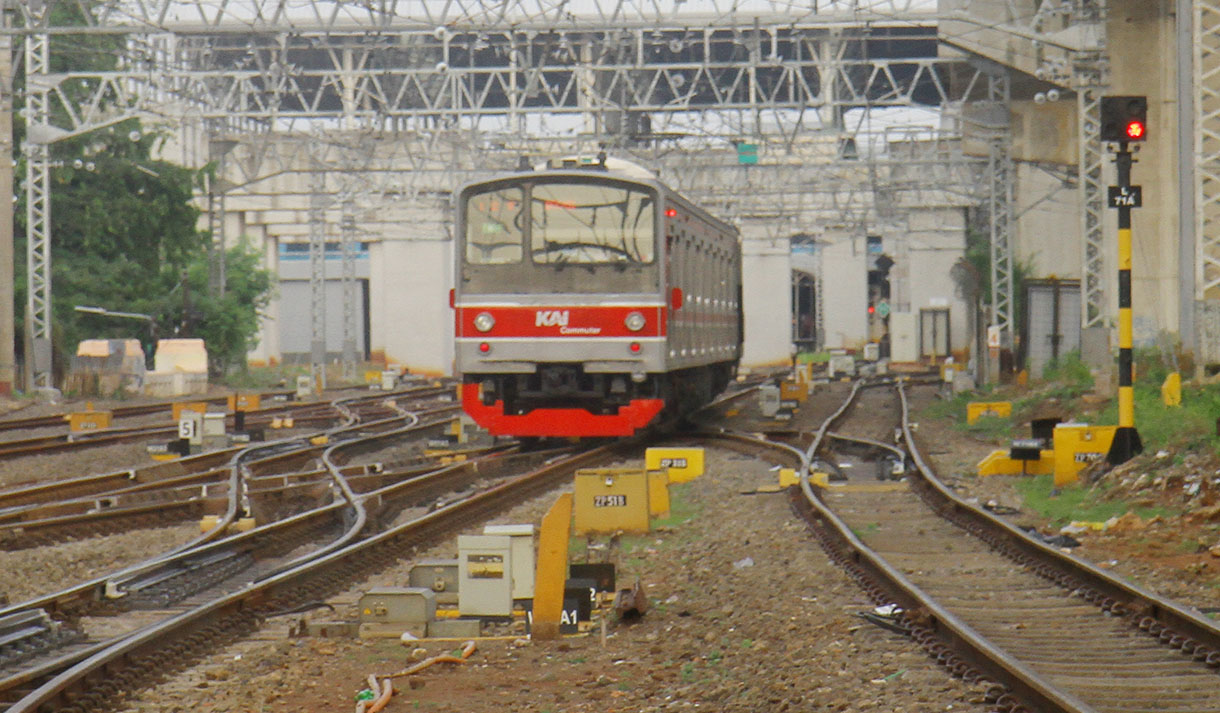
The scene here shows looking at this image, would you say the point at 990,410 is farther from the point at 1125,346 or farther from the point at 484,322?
the point at 1125,346

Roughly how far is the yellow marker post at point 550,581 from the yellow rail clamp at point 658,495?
5.14 metres

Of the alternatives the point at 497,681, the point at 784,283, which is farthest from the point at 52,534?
the point at 784,283

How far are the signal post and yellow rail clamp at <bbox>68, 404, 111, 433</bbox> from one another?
14.7m

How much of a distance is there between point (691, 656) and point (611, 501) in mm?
4727

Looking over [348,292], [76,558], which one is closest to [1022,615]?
[76,558]

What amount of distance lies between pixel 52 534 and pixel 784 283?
4916cm

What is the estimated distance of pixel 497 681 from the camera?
6695 millimetres

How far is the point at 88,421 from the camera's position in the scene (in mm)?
23906

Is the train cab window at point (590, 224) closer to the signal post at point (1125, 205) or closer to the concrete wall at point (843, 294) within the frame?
the signal post at point (1125, 205)

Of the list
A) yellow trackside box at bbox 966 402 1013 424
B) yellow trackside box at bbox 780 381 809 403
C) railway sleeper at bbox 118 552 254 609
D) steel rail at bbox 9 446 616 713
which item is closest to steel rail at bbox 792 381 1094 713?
steel rail at bbox 9 446 616 713

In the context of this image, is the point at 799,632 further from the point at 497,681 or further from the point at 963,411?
the point at 963,411

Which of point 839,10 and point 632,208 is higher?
point 839,10

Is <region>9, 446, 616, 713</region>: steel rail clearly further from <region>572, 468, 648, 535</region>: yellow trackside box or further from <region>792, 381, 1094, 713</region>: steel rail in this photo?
<region>792, 381, 1094, 713</region>: steel rail

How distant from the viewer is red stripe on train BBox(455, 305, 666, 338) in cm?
1794
